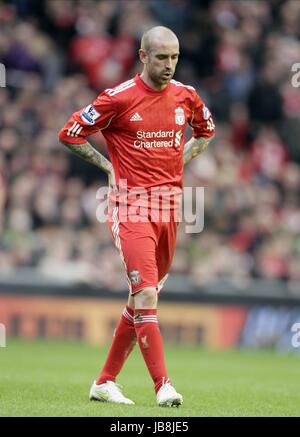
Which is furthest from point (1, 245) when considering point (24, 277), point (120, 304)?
point (120, 304)

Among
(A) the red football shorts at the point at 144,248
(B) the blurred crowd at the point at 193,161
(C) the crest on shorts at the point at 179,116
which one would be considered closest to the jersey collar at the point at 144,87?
(C) the crest on shorts at the point at 179,116

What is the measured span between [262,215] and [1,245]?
4254 mm

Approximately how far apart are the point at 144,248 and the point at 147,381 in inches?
119

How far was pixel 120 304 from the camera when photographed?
1692cm

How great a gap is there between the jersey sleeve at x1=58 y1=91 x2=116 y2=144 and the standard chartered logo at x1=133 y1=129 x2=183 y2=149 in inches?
10.4

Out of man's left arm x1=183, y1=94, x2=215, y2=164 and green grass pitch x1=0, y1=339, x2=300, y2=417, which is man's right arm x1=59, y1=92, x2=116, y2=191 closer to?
man's left arm x1=183, y1=94, x2=215, y2=164

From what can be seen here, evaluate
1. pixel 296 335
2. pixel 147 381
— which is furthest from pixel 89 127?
pixel 296 335

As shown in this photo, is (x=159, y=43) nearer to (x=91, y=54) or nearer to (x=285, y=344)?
(x=285, y=344)

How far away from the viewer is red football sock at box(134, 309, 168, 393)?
27.5 feet

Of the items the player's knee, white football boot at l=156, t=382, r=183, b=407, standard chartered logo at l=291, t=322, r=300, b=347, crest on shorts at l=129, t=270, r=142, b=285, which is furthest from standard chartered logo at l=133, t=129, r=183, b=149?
standard chartered logo at l=291, t=322, r=300, b=347

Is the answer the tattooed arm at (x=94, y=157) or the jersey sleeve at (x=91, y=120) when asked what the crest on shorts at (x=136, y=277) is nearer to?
the tattooed arm at (x=94, y=157)

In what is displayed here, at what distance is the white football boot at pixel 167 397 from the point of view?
8.24 m

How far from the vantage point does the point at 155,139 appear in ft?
29.0
